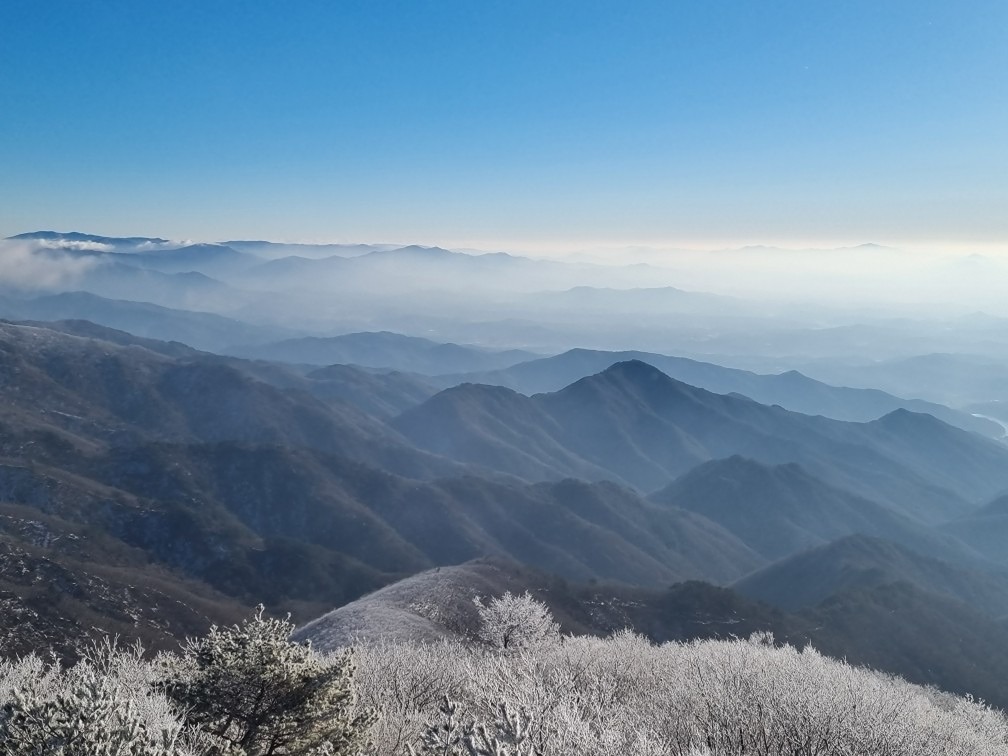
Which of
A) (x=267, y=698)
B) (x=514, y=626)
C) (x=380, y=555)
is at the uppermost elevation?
(x=267, y=698)

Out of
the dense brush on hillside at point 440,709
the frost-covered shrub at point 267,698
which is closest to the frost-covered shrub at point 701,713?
the dense brush on hillside at point 440,709

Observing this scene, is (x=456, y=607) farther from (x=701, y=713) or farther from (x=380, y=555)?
(x=380, y=555)

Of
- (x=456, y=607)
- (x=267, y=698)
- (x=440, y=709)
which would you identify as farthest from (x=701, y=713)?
(x=456, y=607)

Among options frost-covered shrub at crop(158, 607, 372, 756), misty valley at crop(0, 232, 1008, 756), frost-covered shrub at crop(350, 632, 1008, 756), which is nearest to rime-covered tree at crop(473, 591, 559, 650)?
misty valley at crop(0, 232, 1008, 756)

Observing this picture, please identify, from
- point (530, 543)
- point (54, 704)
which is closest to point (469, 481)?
point (530, 543)

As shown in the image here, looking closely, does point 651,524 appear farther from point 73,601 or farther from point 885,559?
point 73,601
